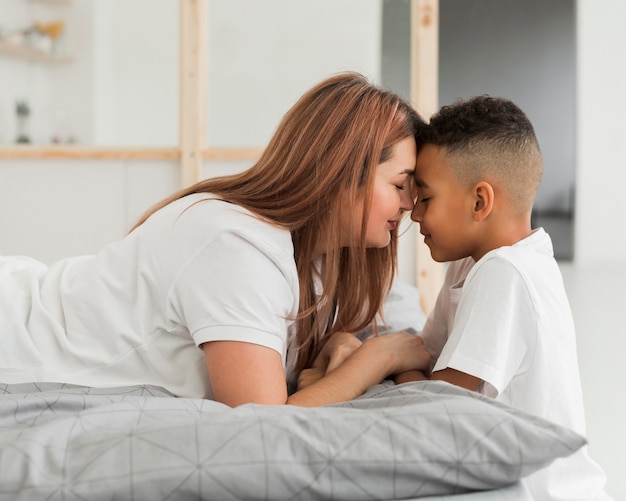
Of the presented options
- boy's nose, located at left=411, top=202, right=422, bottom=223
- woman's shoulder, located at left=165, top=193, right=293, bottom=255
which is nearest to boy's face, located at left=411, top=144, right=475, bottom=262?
boy's nose, located at left=411, top=202, right=422, bottom=223

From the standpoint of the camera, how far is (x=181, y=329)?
1239mm

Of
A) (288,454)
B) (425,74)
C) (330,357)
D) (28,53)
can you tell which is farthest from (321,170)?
(28,53)

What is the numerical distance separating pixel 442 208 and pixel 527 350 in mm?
346

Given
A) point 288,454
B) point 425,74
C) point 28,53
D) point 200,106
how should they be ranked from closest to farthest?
point 288,454, point 425,74, point 200,106, point 28,53

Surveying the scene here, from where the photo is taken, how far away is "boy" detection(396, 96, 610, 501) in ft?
3.74

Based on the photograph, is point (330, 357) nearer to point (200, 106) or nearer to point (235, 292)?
point (235, 292)

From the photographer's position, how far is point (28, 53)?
3980 millimetres

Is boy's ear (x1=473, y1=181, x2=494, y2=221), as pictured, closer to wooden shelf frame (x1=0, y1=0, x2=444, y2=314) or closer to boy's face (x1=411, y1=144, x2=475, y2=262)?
boy's face (x1=411, y1=144, x2=475, y2=262)

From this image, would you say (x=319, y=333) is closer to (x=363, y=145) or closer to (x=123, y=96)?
(x=363, y=145)

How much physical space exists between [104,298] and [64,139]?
2.81m

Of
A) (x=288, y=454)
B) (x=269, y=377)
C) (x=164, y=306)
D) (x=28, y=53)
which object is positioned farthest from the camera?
(x=28, y=53)

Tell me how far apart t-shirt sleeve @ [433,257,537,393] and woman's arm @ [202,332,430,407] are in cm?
15

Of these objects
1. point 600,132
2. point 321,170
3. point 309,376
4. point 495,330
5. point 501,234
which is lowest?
point 309,376

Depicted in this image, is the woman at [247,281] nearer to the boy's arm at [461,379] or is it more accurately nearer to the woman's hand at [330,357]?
the woman's hand at [330,357]
